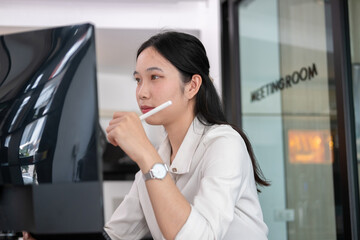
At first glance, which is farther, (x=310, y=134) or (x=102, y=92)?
(x=102, y=92)

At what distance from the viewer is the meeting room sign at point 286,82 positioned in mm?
2639

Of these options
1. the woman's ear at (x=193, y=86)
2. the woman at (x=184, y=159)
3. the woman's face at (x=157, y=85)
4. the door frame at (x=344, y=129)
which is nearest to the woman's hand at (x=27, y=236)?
the woman at (x=184, y=159)

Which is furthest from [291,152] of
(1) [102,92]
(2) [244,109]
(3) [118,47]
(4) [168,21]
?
(1) [102,92]

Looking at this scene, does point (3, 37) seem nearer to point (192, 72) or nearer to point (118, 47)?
point (192, 72)

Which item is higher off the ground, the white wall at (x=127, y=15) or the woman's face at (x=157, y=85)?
the white wall at (x=127, y=15)

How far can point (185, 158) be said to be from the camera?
1.44 m

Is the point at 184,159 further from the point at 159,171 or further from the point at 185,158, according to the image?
the point at 159,171

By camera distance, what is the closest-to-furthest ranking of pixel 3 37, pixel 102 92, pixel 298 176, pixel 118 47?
1. pixel 3 37
2. pixel 298 176
3. pixel 118 47
4. pixel 102 92

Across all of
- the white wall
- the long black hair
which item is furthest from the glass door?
the long black hair

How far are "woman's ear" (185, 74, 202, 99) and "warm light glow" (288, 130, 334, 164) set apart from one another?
112 cm

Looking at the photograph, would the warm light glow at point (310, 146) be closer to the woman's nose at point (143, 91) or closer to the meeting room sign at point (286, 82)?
the meeting room sign at point (286, 82)

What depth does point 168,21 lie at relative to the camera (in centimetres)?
377

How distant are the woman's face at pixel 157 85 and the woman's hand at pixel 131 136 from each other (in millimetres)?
248

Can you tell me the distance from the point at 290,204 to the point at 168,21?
1603 millimetres
